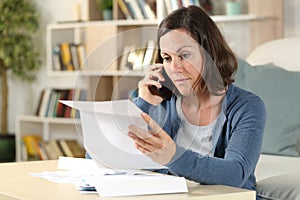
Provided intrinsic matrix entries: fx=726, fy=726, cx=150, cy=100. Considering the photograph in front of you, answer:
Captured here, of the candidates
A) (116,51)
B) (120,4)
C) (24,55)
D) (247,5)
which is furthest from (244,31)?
(116,51)

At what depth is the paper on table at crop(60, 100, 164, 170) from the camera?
159cm

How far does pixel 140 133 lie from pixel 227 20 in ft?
7.64

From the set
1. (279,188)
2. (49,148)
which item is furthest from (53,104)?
(279,188)

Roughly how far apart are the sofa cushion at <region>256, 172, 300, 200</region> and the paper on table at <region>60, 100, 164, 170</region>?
577 mm

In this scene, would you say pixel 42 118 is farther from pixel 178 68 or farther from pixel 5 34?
pixel 178 68

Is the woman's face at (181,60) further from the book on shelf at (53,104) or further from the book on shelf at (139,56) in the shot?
the book on shelf at (53,104)

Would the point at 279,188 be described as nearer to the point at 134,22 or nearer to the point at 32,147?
the point at 134,22

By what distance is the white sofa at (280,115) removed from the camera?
2.20 m

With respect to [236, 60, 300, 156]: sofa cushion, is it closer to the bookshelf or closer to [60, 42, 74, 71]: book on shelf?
the bookshelf

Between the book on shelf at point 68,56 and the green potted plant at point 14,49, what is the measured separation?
0.30 metres

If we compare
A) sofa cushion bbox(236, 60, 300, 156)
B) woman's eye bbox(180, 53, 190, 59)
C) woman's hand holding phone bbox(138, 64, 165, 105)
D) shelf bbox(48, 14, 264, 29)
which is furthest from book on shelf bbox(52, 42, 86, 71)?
woman's eye bbox(180, 53, 190, 59)

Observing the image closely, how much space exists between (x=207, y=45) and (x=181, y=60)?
0.64ft

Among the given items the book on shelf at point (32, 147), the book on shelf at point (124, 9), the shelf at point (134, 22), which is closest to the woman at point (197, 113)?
the shelf at point (134, 22)

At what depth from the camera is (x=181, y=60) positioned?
163 centimetres
